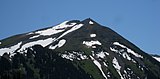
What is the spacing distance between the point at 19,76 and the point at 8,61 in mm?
131098

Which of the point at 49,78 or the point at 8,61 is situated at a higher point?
the point at 8,61

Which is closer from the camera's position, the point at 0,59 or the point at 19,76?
the point at 19,76

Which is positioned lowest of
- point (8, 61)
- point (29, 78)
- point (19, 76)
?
point (19, 76)

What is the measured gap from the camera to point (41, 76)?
19612 cm

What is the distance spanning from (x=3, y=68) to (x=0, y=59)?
438 inches

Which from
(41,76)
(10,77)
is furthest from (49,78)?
(10,77)

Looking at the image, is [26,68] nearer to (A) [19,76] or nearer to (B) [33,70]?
(B) [33,70]

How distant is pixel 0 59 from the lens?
654 feet

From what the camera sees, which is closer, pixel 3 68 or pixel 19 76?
pixel 19 76

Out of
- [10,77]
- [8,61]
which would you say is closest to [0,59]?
[8,61]

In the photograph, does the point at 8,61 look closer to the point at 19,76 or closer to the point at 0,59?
the point at 0,59

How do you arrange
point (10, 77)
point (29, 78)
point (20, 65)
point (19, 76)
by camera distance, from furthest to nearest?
point (20, 65), point (29, 78), point (10, 77), point (19, 76)

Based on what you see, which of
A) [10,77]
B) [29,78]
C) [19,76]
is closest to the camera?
[19,76]

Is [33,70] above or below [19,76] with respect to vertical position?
above
